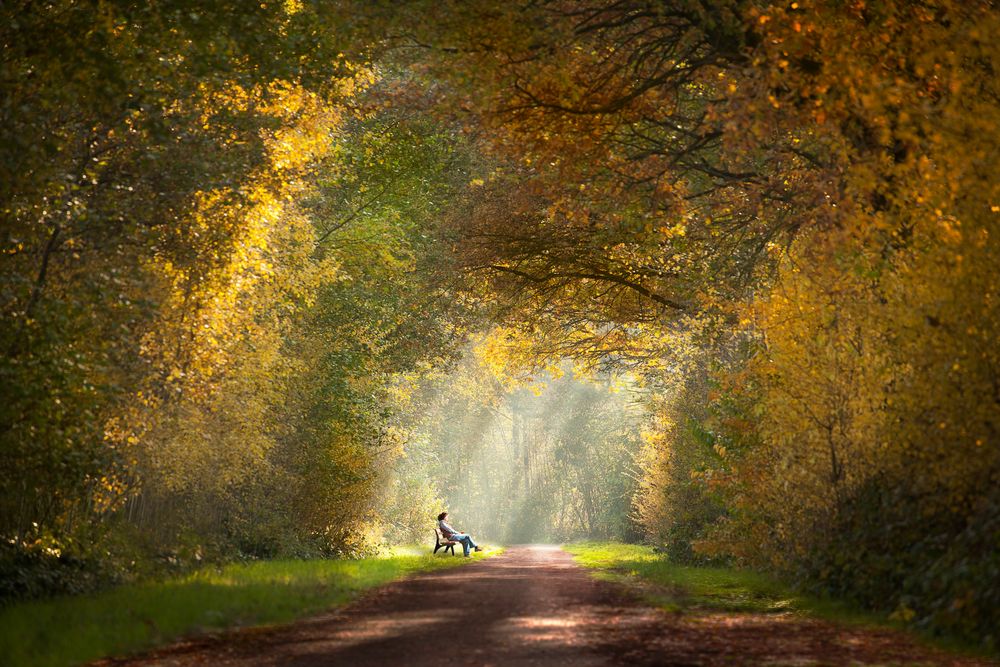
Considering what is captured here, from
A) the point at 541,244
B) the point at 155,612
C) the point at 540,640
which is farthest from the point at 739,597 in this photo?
the point at 541,244

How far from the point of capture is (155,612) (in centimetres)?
1140

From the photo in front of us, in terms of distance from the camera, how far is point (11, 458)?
41.4 ft

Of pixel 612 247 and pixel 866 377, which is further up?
pixel 612 247

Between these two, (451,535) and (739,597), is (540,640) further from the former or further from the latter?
(451,535)

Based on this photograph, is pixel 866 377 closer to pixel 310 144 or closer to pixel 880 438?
pixel 880 438

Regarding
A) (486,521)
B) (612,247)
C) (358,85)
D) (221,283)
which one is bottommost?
(486,521)

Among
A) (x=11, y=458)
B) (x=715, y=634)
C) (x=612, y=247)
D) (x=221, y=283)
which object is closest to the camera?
(x=715, y=634)

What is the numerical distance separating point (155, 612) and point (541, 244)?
12447 mm

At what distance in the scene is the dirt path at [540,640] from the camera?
29.2 feet

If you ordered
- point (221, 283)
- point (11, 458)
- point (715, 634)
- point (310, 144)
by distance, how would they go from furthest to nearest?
point (310, 144) < point (221, 283) < point (11, 458) < point (715, 634)

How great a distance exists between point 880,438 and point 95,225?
10438mm

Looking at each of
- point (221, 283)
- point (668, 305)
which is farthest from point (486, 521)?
point (221, 283)

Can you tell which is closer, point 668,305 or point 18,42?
point 18,42

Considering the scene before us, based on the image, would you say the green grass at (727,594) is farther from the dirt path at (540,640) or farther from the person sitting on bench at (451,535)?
the person sitting on bench at (451,535)
